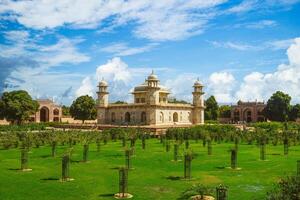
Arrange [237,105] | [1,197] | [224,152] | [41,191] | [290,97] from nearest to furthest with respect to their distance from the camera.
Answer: [1,197] < [41,191] < [224,152] < [290,97] < [237,105]

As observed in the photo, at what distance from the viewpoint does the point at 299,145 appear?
109 feet

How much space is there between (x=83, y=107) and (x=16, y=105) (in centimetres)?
1198

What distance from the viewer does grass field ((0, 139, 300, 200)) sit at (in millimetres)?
14750

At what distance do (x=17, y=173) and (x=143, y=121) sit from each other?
1539 inches

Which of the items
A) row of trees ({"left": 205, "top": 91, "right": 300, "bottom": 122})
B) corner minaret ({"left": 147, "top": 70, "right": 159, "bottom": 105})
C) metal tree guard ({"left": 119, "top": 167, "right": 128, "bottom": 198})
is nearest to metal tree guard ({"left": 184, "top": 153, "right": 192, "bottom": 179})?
metal tree guard ({"left": 119, "top": 167, "right": 128, "bottom": 198})

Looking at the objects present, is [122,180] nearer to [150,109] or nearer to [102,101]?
[150,109]

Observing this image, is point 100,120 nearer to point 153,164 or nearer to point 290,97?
point 290,97

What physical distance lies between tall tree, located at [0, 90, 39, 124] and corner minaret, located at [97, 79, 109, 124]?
9713 mm

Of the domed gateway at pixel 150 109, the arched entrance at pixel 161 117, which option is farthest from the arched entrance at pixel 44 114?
the arched entrance at pixel 161 117

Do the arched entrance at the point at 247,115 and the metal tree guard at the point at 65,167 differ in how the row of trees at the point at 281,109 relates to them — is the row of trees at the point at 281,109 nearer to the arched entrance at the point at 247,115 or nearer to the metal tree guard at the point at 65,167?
the arched entrance at the point at 247,115

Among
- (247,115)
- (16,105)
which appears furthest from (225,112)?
(16,105)

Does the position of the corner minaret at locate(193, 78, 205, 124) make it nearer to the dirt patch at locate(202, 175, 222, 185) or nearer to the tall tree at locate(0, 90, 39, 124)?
the tall tree at locate(0, 90, 39, 124)

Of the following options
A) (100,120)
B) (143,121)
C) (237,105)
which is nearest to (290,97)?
(237,105)

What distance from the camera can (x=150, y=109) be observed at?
182 ft
